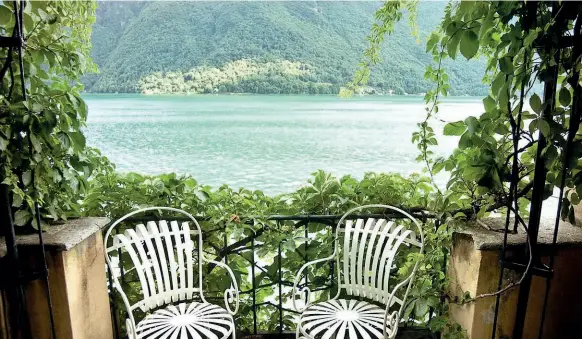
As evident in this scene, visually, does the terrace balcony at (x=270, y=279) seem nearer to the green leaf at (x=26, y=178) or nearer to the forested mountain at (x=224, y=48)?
the green leaf at (x=26, y=178)

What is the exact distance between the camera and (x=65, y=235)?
1.79m

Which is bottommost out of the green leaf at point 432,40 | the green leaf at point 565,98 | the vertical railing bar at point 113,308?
the vertical railing bar at point 113,308

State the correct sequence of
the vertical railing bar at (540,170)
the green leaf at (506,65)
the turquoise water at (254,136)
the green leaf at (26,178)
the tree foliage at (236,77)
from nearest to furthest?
the vertical railing bar at (540,170), the green leaf at (506,65), the green leaf at (26,178), the turquoise water at (254,136), the tree foliage at (236,77)

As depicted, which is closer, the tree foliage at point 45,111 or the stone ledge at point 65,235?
the tree foliage at point 45,111

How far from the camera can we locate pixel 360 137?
19.6 metres

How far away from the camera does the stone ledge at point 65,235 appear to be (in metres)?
1.71

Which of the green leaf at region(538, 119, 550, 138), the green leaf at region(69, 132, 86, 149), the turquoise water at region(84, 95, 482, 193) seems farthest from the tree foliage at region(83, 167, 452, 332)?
the turquoise water at region(84, 95, 482, 193)

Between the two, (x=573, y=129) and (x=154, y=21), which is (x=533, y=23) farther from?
(x=154, y=21)

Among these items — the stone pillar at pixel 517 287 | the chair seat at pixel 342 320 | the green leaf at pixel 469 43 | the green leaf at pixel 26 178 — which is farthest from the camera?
the chair seat at pixel 342 320

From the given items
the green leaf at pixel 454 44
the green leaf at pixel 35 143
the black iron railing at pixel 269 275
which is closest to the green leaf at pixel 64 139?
the green leaf at pixel 35 143

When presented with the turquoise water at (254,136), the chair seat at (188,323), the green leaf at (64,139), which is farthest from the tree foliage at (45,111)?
the turquoise water at (254,136)

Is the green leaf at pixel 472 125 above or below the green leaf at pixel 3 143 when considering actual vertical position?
above

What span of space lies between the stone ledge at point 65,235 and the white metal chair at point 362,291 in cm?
108

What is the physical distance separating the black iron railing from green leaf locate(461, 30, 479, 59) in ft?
3.28
